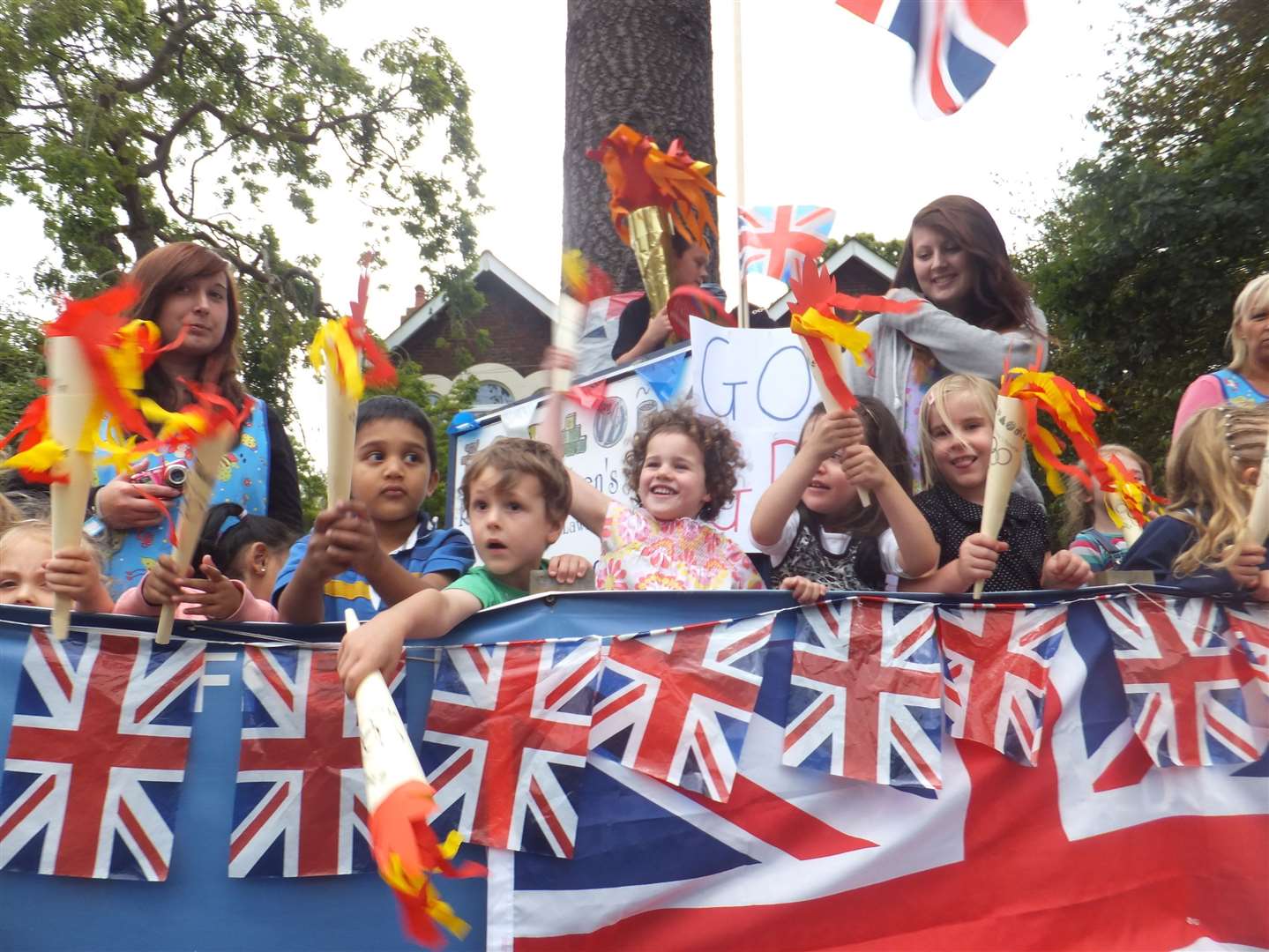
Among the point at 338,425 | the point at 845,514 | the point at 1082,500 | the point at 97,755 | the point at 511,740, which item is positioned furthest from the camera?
the point at 1082,500

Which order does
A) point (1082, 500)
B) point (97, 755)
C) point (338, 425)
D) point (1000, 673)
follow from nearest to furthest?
1. point (338, 425)
2. point (97, 755)
3. point (1000, 673)
4. point (1082, 500)

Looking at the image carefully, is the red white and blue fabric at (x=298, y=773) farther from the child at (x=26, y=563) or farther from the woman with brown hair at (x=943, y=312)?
the woman with brown hair at (x=943, y=312)

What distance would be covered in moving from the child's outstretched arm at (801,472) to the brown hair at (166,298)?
1279mm

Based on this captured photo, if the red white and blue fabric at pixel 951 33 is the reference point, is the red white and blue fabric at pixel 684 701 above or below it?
Answer: below

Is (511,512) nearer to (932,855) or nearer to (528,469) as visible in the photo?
(528,469)

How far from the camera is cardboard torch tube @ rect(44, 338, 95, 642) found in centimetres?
227

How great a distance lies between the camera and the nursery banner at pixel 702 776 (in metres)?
2.42

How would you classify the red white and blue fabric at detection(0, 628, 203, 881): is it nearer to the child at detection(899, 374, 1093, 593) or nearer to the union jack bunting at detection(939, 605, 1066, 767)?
the union jack bunting at detection(939, 605, 1066, 767)

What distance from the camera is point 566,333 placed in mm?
3967

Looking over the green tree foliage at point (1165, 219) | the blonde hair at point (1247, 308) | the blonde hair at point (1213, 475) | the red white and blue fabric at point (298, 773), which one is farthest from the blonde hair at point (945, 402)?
the green tree foliage at point (1165, 219)

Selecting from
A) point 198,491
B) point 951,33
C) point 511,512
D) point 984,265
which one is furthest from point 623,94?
point 198,491

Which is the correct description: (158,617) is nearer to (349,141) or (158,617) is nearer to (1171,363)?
(1171,363)

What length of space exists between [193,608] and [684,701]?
1.05m

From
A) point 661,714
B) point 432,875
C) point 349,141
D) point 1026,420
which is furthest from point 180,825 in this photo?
point 349,141
